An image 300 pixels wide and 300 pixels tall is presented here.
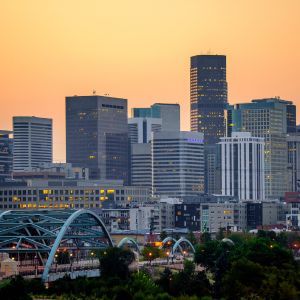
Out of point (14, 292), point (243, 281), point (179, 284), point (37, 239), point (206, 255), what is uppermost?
point (37, 239)

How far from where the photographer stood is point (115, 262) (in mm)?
160000

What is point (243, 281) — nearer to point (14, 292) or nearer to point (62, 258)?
point (14, 292)

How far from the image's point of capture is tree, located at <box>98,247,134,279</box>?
155925 millimetres

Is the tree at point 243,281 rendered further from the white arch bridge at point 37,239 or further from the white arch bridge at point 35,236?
the white arch bridge at point 35,236

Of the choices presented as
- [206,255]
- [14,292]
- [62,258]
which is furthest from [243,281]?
[206,255]

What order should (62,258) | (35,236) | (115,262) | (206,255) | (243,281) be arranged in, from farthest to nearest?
(206,255), (62,258), (35,236), (115,262), (243,281)

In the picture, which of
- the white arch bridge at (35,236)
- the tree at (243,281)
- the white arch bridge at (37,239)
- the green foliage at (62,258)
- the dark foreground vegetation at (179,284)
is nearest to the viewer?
the dark foreground vegetation at (179,284)

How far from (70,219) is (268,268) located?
27.6 m

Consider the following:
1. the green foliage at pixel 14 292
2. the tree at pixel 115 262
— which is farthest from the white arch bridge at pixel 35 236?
the green foliage at pixel 14 292

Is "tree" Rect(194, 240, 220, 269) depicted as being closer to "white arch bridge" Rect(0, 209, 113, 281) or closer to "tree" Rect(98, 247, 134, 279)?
"white arch bridge" Rect(0, 209, 113, 281)

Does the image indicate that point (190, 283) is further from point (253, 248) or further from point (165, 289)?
point (253, 248)

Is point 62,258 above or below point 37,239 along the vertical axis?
below

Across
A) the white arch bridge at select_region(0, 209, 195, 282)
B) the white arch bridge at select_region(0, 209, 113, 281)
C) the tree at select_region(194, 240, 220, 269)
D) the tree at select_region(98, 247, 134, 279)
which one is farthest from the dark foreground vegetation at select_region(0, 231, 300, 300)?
the tree at select_region(194, 240, 220, 269)

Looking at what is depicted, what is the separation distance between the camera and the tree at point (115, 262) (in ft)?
512
